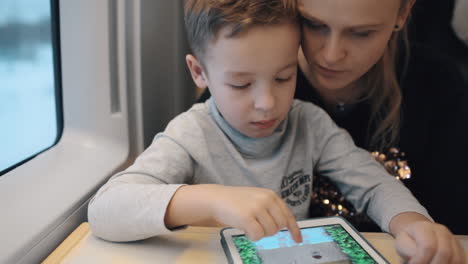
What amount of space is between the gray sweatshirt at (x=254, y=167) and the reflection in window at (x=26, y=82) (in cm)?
26

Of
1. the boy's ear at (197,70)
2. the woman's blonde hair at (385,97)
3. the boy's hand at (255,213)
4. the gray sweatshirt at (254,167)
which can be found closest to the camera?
the boy's hand at (255,213)

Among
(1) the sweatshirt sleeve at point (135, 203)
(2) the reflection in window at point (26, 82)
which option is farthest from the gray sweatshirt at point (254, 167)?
(2) the reflection in window at point (26, 82)

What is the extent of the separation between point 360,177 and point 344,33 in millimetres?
252

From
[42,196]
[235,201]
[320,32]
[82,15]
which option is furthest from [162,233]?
[82,15]

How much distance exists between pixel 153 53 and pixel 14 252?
577 mm

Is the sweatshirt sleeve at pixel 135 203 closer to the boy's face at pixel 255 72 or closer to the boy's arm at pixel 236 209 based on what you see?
the boy's arm at pixel 236 209

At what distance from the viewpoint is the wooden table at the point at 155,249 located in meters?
0.57

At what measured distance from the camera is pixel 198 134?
72 cm

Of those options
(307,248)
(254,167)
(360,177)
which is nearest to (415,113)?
(360,177)

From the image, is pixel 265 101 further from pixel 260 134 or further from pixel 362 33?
pixel 362 33

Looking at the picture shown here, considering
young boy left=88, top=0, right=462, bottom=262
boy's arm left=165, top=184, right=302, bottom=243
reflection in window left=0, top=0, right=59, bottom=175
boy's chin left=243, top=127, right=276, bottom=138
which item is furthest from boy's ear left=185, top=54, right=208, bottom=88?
reflection in window left=0, top=0, right=59, bottom=175

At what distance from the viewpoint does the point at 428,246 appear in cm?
50

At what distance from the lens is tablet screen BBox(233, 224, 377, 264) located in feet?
1.74

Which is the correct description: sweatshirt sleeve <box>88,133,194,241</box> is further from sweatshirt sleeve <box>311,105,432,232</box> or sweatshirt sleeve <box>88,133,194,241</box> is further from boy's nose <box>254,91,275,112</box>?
sweatshirt sleeve <box>311,105,432,232</box>
